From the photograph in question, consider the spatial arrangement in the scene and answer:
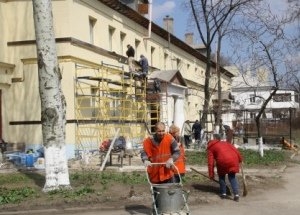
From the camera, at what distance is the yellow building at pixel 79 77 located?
2469cm

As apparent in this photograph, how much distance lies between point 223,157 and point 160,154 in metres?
3.06

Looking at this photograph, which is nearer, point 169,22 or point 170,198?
point 170,198

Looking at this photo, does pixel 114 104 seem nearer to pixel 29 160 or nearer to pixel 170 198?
pixel 29 160

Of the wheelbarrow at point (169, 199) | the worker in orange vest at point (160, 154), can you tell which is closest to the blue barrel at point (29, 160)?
the worker in orange vest at point (160, 154)

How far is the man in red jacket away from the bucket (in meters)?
3.52

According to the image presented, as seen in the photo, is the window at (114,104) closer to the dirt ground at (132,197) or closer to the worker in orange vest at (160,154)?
the dirt ground at (132,197)

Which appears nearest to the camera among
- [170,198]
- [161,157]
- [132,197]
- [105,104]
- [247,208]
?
[170,198]

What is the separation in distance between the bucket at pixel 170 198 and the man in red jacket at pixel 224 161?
3.52 m

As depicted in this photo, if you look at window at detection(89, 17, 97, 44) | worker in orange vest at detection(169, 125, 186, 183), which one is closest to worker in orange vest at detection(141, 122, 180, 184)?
worker in orange vest at detection(169, 125, 186, 183)

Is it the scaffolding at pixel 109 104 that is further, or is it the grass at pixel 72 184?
the scaffolding at pixel 109 104

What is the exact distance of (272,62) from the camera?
2286 cm

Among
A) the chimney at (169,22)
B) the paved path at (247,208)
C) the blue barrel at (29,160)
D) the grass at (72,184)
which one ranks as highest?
the chimney at (169,22)

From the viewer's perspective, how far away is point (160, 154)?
401 inches

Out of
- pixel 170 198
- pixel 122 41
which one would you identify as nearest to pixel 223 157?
pixel 170 198
